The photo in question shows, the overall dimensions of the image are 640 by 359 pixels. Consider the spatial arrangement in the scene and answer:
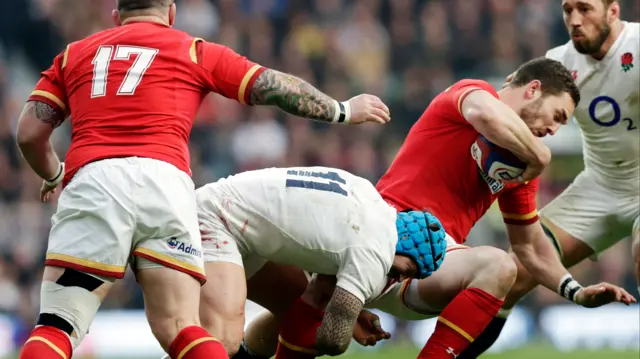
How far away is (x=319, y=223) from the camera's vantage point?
546 cm

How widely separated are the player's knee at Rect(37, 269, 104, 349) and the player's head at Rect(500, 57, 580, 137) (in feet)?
8.24

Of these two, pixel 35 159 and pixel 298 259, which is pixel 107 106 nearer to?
pixel 35 159

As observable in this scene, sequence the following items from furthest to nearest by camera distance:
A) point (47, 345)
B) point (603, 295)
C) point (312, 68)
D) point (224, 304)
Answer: point (312, 68), point (603, 295), point (224, 304), point (47, 345)

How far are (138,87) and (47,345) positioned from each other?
1283 mm

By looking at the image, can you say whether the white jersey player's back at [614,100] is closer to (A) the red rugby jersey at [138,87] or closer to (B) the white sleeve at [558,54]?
(B) the white sleeve at [558,54]

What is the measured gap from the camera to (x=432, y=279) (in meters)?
5.97

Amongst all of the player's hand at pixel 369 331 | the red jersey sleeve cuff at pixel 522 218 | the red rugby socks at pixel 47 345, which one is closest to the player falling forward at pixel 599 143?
the red jersey sleeve cuff at pixel 522 218

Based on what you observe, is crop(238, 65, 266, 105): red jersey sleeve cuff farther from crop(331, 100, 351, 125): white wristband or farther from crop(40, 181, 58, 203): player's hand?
crop(40, 181, 58, 203): player's hand

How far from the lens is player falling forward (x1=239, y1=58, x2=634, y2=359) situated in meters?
5.79

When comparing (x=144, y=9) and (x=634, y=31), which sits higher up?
(x=144, y=9)

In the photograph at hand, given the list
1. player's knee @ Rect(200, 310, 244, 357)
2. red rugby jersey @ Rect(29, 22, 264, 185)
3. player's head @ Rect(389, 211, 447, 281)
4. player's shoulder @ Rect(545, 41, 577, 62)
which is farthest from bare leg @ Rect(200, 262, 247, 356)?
player's shoulder @ Rect(545, 41, 577, 62)

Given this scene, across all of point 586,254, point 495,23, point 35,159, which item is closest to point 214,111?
point 495,23

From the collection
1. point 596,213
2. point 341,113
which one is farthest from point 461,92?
point 596,213

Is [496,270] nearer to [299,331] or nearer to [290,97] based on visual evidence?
[299,331]
